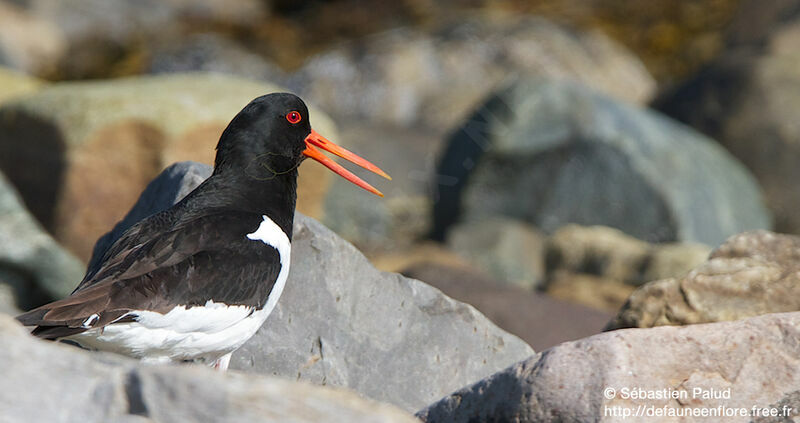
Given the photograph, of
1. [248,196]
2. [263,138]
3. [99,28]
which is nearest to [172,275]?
[248,196]

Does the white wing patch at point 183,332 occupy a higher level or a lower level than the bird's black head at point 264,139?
lower

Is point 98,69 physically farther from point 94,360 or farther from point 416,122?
point 94,360

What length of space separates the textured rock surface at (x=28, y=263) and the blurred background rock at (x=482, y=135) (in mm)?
18

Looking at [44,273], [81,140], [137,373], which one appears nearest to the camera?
[137,373]

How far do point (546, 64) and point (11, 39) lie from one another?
38.2 feet

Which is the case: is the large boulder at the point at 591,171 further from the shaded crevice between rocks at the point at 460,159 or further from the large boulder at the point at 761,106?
the large boulder at the point at 761,106

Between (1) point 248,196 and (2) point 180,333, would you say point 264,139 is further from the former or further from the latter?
(2) point 180,333

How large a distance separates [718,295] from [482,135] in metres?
7.64

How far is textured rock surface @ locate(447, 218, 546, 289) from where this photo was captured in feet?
36.9

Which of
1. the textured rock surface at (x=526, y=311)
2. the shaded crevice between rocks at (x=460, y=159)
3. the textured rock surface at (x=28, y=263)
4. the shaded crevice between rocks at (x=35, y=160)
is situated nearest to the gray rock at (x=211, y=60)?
the shaded crevice between rocks at (x=460, y=159)

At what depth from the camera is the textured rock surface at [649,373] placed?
140 inches

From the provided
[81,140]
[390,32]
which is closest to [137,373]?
[81,140]

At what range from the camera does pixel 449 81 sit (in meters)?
18.9

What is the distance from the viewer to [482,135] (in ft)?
40.9
